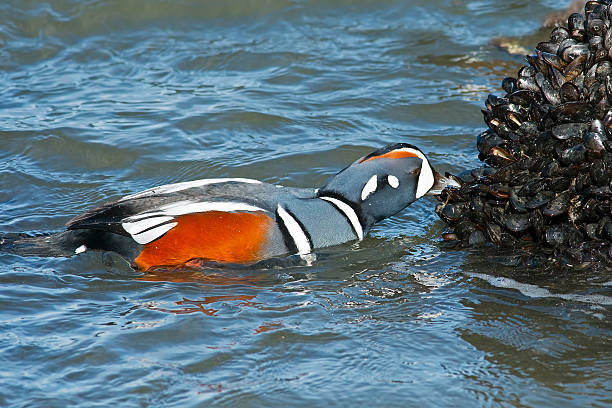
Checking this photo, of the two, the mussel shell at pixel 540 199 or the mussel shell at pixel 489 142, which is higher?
Result: the mussel shell at pixel 489 142

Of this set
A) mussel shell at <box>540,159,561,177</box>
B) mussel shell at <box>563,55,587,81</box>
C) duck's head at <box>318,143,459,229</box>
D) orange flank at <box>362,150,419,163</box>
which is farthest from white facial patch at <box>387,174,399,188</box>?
mussel shell at <box>563,55,587,81</box>

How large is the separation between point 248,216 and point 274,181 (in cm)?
198

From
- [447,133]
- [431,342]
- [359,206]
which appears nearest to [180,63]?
[447,133]

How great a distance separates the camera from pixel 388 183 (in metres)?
6.32

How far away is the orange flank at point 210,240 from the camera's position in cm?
579

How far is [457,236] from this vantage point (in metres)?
6.17

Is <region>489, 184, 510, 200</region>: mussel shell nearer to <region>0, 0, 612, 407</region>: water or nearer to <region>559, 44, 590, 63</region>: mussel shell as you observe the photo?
<region>0, 0, 612, 407</region>: water

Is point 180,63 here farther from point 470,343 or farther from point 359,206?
point 470,343

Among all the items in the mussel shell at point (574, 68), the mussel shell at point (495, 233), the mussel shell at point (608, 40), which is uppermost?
the mussel shell at point (608, 40)

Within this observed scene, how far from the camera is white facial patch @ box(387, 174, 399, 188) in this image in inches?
248

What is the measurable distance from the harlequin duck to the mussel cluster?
0.58 m

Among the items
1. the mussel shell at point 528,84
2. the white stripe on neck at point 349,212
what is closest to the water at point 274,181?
the white stripe on neck at point 349,212

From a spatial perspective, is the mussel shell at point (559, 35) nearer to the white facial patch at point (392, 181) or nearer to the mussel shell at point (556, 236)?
the mussel shell at point (556, 236)

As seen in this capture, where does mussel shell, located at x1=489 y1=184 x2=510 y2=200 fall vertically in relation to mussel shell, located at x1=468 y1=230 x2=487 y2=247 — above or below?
above
